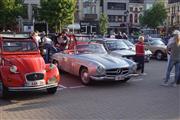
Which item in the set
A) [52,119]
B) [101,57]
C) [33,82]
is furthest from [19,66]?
[101,57]

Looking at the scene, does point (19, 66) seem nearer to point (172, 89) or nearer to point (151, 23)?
point (172, 89)

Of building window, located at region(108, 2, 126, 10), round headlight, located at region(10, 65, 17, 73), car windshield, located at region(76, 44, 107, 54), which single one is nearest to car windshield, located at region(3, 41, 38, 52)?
round headlight, located at region(10, 65, 17, 73)

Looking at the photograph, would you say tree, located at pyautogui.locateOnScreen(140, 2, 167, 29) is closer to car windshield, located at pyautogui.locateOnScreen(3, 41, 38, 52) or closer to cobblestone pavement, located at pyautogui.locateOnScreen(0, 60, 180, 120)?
cobblestone pavement, located at pyautogui.locateOnScreen(0, 60, 180, 120)

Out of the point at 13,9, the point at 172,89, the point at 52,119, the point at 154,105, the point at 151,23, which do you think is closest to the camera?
the point at 52,119

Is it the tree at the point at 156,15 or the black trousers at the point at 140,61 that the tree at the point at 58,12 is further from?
the black trousers at the point at 140,61

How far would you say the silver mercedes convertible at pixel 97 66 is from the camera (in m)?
11.2

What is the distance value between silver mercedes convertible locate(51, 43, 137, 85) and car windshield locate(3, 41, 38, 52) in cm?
176

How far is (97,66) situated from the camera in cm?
1113

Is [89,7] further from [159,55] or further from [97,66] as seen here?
[97,66]

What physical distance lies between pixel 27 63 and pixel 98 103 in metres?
2.23

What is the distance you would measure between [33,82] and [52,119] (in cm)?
212

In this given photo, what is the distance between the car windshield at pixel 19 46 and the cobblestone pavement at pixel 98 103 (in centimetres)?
134

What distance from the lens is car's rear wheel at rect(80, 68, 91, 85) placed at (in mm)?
11461

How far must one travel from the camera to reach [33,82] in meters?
9.40
